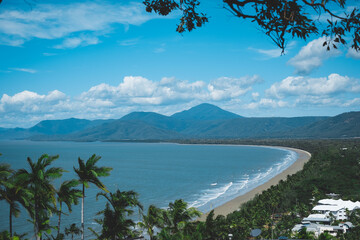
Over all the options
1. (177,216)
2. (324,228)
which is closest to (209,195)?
(324,228)

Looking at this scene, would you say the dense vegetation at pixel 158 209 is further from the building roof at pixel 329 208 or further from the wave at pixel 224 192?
the wave at pixel 224 192

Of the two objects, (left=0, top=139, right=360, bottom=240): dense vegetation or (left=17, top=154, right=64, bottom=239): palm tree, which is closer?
(left=17, top=154, right=64, bottom=239): palm tree

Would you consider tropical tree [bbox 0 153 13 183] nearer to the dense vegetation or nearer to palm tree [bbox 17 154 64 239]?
the dense vegetation

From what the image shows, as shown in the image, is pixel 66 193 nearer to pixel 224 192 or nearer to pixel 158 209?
pixel 158 209

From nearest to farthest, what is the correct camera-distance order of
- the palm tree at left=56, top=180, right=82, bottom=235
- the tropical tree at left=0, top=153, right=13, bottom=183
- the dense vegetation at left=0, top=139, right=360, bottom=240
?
the tropical tree at left=0, top=153, right=13, bottom=183 < the dense vegetation at left=0, top=139, right=360, bottom=240 < the palm tree at left=56, top=180, right=82, bottom=235

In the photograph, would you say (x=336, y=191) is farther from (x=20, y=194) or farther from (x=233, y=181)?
(x=20, y=194)

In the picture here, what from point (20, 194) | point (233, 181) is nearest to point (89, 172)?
point (20, 194)

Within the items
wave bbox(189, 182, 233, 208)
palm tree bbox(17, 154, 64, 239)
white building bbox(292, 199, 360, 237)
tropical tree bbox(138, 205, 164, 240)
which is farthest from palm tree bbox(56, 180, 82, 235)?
wave bbox(189, 182, 233, 208)

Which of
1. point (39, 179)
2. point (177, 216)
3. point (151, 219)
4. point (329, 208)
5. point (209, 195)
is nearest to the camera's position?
point (39, 179)

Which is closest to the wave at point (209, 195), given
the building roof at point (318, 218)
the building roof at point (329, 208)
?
the building roof at point (329, 208)
